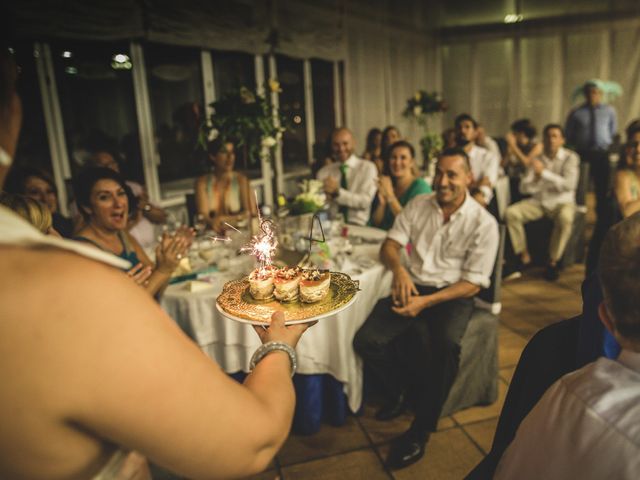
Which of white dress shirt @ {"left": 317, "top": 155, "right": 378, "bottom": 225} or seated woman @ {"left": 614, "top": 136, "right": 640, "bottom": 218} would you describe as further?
white dress shirt @ {"left": 317, "top": 155, "right": 378, "bottom": 225}

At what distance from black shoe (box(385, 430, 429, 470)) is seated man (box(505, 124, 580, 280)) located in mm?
3040

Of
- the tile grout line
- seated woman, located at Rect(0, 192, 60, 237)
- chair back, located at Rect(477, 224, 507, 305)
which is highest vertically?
seated woman, located at Rect(0, 192, 60, 237)

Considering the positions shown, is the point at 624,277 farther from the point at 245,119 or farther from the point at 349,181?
the point at 349,181

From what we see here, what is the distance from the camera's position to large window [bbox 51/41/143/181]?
4141 mm

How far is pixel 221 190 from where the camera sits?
12.5ft

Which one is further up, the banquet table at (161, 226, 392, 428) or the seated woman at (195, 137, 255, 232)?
the seated woman at (195, 137, 255, 232)

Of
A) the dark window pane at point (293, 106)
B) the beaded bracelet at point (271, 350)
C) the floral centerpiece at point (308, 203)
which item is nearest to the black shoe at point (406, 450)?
the floral centerpiece at point (308, 203)

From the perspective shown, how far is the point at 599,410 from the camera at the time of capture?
30.0 inches

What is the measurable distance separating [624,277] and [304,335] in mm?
1680

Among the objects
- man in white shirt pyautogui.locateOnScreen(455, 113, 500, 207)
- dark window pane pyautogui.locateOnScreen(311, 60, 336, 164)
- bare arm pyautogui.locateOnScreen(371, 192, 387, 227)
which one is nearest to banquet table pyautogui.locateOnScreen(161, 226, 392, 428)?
bare arm pyautogui.locateOnScreen(371, 192, 387, 227)

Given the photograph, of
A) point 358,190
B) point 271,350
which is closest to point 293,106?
point 358,190

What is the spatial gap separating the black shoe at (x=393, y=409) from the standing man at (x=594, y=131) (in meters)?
5.46

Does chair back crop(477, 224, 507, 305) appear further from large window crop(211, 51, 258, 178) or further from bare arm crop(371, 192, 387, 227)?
large window crop(211, 51, 258, 178)

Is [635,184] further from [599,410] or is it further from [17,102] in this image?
[17,102]
